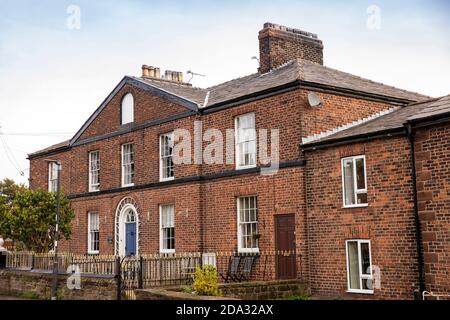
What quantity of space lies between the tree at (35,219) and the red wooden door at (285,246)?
33.3ft

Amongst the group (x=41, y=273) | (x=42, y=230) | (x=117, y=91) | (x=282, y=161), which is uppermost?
(x=117, y=91)

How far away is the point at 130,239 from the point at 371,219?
12.7 metres

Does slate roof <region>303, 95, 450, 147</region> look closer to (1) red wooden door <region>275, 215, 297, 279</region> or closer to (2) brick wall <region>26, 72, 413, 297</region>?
(2) brick wall <region>26, 72, 413, 297</region>

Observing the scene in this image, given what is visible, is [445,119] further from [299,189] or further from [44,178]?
[44,178]

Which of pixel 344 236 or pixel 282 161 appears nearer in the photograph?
pixel 344 236

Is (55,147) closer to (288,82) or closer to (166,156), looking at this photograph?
(166,156)

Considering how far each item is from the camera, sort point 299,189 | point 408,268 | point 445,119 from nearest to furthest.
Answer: point 445,119
point 408,268
point 299,189

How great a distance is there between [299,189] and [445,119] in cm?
546

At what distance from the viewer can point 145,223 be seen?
973 inches

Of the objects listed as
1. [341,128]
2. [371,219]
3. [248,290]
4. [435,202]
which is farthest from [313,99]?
[248,290]

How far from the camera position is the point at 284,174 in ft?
62.6

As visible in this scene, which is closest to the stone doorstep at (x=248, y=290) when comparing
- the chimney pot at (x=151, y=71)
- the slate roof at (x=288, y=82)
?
the slate roof at (x=288, y=82)
